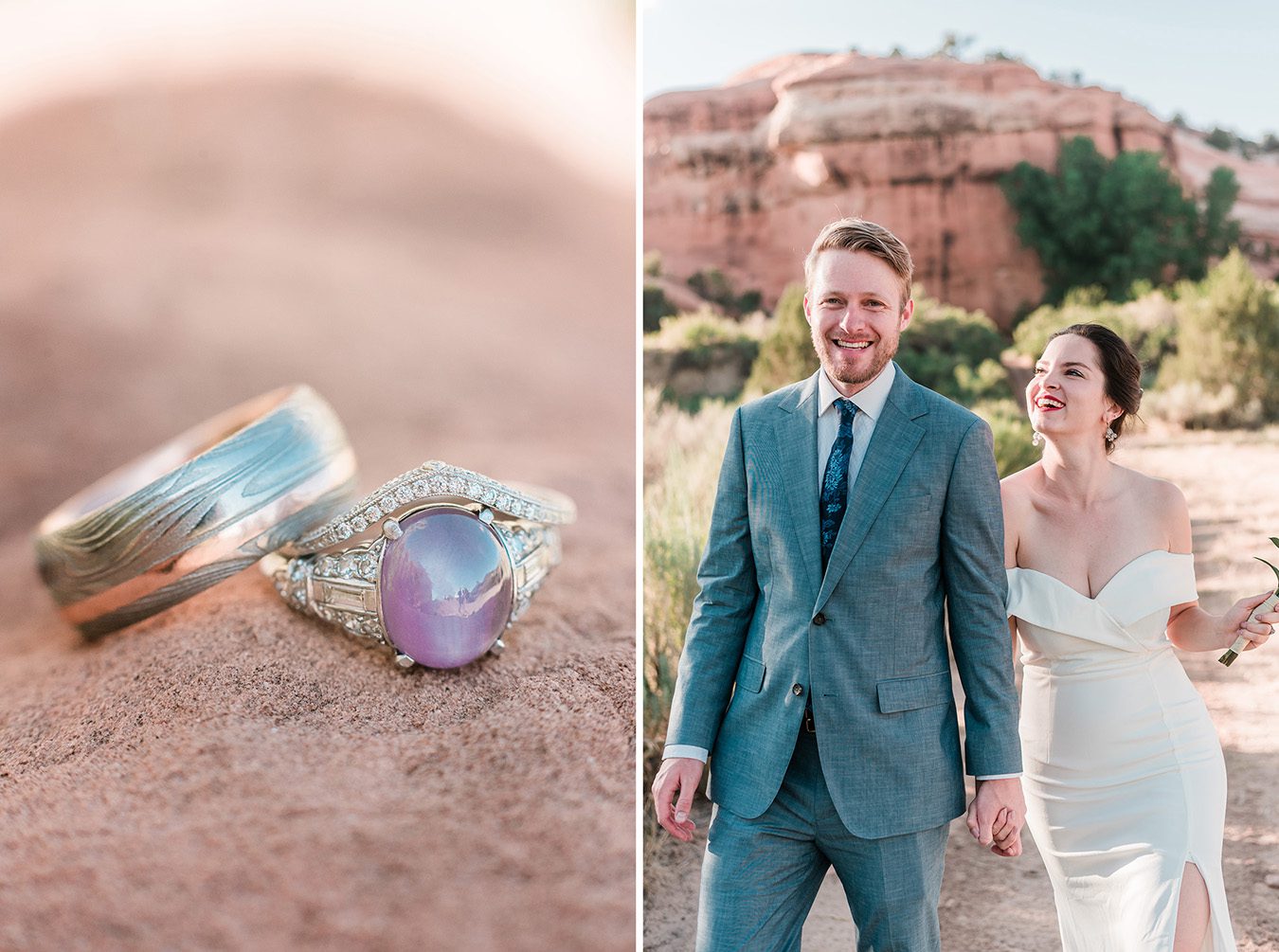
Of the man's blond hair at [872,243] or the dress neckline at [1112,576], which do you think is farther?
the dress neckline at [1112,576]

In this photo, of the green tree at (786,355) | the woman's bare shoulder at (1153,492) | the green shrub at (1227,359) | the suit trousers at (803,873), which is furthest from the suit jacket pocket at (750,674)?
the green shrub at (1227,359)

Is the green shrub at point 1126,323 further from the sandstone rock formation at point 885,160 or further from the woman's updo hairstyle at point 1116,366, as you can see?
the woman's updo hairstyle at point 1116,366

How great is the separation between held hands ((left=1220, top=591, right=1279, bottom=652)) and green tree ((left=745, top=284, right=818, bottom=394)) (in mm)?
3460

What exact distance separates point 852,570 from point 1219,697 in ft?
7.71

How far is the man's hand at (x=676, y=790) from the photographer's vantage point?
5.02 feet

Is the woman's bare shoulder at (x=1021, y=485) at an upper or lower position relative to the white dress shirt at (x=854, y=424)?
lower

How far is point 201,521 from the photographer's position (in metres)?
1.92

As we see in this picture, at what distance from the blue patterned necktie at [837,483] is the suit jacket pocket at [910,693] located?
20 centimetres

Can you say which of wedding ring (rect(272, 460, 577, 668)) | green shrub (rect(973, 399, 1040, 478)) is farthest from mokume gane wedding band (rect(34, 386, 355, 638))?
green shrub (rect(973, 399, 1040, 478))

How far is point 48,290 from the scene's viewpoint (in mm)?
3178

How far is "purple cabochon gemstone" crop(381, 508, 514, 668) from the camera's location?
6.24 feet

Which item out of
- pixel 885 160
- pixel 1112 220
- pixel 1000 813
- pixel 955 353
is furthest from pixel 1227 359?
pixel 1000 813

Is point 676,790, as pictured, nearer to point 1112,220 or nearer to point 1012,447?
point 1012,447

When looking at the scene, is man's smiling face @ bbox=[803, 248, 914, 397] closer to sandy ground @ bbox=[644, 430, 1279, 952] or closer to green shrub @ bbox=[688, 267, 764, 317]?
sandy ground @ bbox=[644, 430, 1279, 952]
